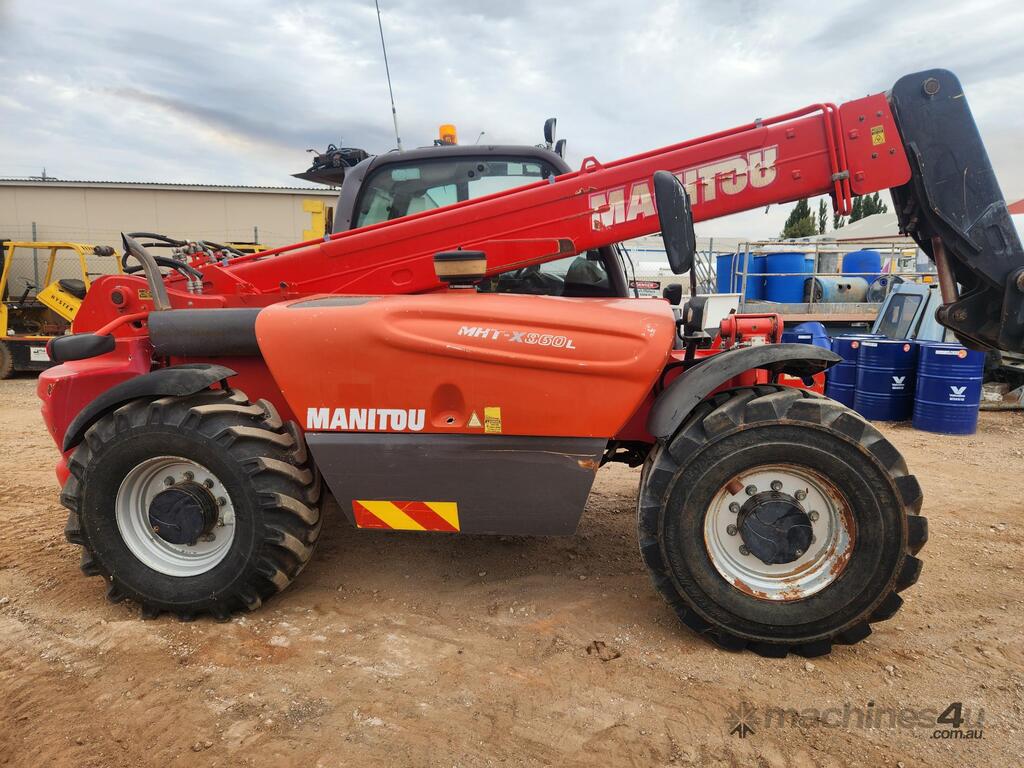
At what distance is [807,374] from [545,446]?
1295mm

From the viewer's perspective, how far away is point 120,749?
223 centimetres

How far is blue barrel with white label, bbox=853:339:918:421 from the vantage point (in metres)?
7.69

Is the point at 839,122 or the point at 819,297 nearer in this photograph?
the point at 839,122

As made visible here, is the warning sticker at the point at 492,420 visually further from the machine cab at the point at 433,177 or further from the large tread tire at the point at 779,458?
the machine cab at the point at 433,177

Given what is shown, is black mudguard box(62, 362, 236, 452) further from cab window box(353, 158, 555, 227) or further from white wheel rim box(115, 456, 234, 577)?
cab window box(353, 158, 555, 227)

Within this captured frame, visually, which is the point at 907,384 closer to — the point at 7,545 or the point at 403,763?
the point at 403,763

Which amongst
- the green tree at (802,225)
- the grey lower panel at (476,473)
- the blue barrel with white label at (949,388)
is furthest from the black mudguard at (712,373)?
the green tree at (802,225)

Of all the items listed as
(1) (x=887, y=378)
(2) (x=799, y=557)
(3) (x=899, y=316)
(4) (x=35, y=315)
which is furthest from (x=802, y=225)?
(2) (x=799, y=557)

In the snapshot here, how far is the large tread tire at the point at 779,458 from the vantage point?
2.62m

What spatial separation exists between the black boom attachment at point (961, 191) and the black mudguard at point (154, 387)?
3.36 m

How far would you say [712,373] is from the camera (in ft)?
9.05

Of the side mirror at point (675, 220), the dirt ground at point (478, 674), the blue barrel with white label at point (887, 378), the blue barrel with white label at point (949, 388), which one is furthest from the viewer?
the blue barrel with white label at point (887, 378)

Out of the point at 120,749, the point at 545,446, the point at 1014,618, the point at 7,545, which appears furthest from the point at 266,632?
the point at 1014,618

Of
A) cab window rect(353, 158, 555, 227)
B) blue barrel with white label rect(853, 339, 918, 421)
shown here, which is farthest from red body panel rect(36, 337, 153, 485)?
blue barrel with white label rect(853, 339, 918, 421)
